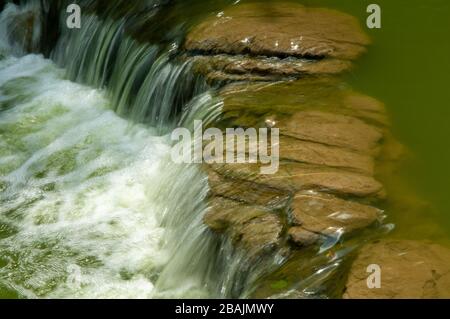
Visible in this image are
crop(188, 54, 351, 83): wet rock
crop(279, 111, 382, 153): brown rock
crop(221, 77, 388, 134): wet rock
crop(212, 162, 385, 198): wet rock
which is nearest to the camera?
crop(212, 162, 385, 198): wet rock

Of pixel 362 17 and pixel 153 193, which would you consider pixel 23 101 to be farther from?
pixel 362 17

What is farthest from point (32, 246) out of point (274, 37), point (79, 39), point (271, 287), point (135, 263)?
point (79, 39)

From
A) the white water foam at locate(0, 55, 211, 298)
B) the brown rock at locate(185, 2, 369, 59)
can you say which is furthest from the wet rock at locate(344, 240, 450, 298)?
the brown rock at locate(185, 2, 369, 59)

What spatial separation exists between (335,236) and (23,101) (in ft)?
18.2

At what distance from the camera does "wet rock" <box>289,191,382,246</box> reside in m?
4.52

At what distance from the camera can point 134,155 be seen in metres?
7.11

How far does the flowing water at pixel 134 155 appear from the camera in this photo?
210 inches

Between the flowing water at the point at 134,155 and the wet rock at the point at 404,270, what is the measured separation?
0.28 metres

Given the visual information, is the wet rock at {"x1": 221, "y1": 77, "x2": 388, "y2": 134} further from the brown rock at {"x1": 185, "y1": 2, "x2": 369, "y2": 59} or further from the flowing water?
the brown rock at {"x1": 185, "y1": 2, "x2": 369, "y2": 59}

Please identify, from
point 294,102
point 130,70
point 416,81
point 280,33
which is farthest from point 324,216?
point 130,70

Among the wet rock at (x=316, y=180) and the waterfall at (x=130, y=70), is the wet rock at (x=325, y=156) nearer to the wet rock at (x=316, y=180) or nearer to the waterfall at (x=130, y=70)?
the wet rock at (x=316, y=180)

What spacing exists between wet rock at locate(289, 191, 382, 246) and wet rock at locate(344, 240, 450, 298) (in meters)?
0.27
